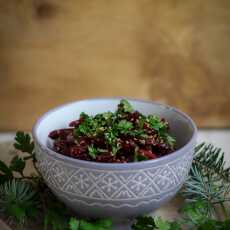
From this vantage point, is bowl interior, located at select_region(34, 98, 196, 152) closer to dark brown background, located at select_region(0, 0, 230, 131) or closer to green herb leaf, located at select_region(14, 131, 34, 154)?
green herb leaf, located at select_region(14, 131, 34, 154)

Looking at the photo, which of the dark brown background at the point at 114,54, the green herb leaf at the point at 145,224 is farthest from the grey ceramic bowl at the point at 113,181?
the dark brown background at the point at 114,54

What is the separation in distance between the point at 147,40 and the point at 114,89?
0.11 metres

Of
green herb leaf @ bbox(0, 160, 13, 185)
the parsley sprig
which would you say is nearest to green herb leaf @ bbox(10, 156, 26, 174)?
green herb leaf @ bbox(0, 160, 13, 185)

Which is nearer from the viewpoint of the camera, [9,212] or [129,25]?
[9,212]

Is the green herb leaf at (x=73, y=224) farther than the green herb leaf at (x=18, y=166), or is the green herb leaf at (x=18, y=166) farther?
the green herb leaf at (x=18, y=166)

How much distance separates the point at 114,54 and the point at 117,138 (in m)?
0.34

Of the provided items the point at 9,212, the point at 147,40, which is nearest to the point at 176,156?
the point at 9,212

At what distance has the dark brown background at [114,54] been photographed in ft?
2.88

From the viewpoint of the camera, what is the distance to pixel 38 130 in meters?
0.65

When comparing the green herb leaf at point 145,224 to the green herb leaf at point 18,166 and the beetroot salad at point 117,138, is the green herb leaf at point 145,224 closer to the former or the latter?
the beetroot salad at point 117,138

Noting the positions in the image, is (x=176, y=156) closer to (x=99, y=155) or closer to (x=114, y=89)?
(x=99, y=155)

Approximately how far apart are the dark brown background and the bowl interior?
0.20 m

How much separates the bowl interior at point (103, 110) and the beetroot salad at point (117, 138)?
2 cm

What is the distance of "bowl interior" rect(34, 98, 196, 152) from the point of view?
0.66 metres
